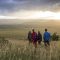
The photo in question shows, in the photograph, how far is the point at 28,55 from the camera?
1316cm

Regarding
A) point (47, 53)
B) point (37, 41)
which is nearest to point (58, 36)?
point (37, 41)

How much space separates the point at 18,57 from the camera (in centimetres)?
1277

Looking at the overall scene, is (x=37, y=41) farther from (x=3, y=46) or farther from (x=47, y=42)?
(x=3, y=46)

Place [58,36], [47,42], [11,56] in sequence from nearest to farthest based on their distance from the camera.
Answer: [11,56]
[47,42]
[58,36]

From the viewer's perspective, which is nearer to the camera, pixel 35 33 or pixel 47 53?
pixel 47 53

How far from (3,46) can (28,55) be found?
3.44 ft

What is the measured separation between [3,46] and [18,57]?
3.03ft

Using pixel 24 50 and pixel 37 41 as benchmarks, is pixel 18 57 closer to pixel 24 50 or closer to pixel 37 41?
pixel 24 50

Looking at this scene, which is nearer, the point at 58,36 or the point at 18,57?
the point at 18,57

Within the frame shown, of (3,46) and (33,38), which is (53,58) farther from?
(33,38)

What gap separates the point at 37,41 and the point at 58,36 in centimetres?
797

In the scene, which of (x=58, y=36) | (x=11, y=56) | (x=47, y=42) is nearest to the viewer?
(x=11, y=56)

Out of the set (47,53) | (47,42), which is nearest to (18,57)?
(47,53)

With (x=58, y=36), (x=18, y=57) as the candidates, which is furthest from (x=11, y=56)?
(x=58, y=36)
